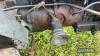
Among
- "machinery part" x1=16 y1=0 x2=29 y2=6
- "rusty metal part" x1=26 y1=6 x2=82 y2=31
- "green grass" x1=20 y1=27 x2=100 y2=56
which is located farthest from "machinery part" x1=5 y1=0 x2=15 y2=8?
"green grass" x1=20 y1=27 x2=100 y2=56

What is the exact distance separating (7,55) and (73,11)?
0.84 m

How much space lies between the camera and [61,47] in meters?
5.31

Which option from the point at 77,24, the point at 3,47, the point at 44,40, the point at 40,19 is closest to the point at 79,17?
the point at 77,24

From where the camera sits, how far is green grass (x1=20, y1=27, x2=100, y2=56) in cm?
509

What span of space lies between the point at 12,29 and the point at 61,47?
3169mm

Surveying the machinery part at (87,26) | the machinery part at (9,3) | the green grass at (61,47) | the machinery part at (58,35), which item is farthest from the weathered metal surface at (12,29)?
the green grass at (61,47)

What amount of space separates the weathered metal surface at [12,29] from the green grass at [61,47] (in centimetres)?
265

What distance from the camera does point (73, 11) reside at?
2660 mm

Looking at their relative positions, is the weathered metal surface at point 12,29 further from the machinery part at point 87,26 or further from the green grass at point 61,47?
the green grass at point 61,47

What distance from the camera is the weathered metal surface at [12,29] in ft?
6.98

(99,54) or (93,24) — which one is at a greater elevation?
(93,24)

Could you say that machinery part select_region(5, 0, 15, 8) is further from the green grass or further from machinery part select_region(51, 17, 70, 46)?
the green grass

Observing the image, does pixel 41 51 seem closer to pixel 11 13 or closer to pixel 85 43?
pixel 85 43

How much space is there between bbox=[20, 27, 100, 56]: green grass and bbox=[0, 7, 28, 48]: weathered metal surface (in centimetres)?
265
